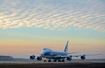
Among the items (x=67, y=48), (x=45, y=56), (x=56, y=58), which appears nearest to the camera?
(x=45, y=56)

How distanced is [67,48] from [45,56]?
3671cm

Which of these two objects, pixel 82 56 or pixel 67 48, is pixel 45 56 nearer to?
pixel 82 56

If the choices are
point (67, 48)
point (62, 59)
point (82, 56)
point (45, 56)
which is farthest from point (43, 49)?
point (67, 48)

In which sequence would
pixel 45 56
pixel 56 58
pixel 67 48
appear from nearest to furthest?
pixel 45 56
pixel 56 58
pixel 67 48

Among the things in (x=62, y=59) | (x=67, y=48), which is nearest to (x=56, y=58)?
(x=62, y=59)

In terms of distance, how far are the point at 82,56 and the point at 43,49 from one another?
18032 millimetres

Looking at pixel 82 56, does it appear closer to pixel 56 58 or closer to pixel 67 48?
pixel 56 58

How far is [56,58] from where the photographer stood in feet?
354

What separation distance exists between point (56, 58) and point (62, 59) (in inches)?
115

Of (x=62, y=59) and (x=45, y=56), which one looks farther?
(x=62, y=59)

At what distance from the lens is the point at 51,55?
10406 cm

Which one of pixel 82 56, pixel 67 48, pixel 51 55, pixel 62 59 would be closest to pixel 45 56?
pixel 51 55

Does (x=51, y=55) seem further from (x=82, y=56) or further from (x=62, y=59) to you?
(x=82, y=56)

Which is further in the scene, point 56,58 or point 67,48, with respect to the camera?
point 67,48
